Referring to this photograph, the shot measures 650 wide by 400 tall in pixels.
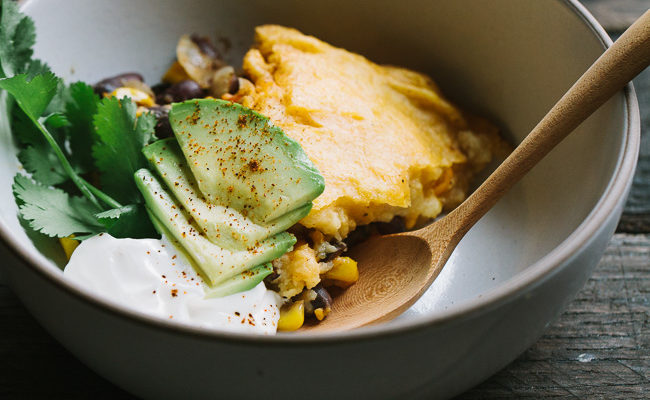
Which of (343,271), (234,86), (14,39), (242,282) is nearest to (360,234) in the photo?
(343,271)

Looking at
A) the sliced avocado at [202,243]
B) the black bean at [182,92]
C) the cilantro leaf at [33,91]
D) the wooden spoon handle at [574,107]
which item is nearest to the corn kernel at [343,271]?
the sliced avocado at [202,243]

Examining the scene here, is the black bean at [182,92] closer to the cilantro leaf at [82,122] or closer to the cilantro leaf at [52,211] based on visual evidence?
the cilantro leaf at [82,122]

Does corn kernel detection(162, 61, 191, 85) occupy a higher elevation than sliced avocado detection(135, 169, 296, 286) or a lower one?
higher

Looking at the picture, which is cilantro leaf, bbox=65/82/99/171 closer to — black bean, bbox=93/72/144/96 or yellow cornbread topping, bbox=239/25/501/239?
black bean, bbox=93/72/144/96

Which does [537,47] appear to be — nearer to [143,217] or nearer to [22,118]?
[143,217]

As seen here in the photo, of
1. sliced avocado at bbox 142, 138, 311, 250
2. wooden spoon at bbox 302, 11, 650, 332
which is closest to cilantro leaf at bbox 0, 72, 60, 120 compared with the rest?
sliced avocado at bbox 142, 138, 311, 250

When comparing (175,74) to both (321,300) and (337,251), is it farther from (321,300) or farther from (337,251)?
(321,300)
